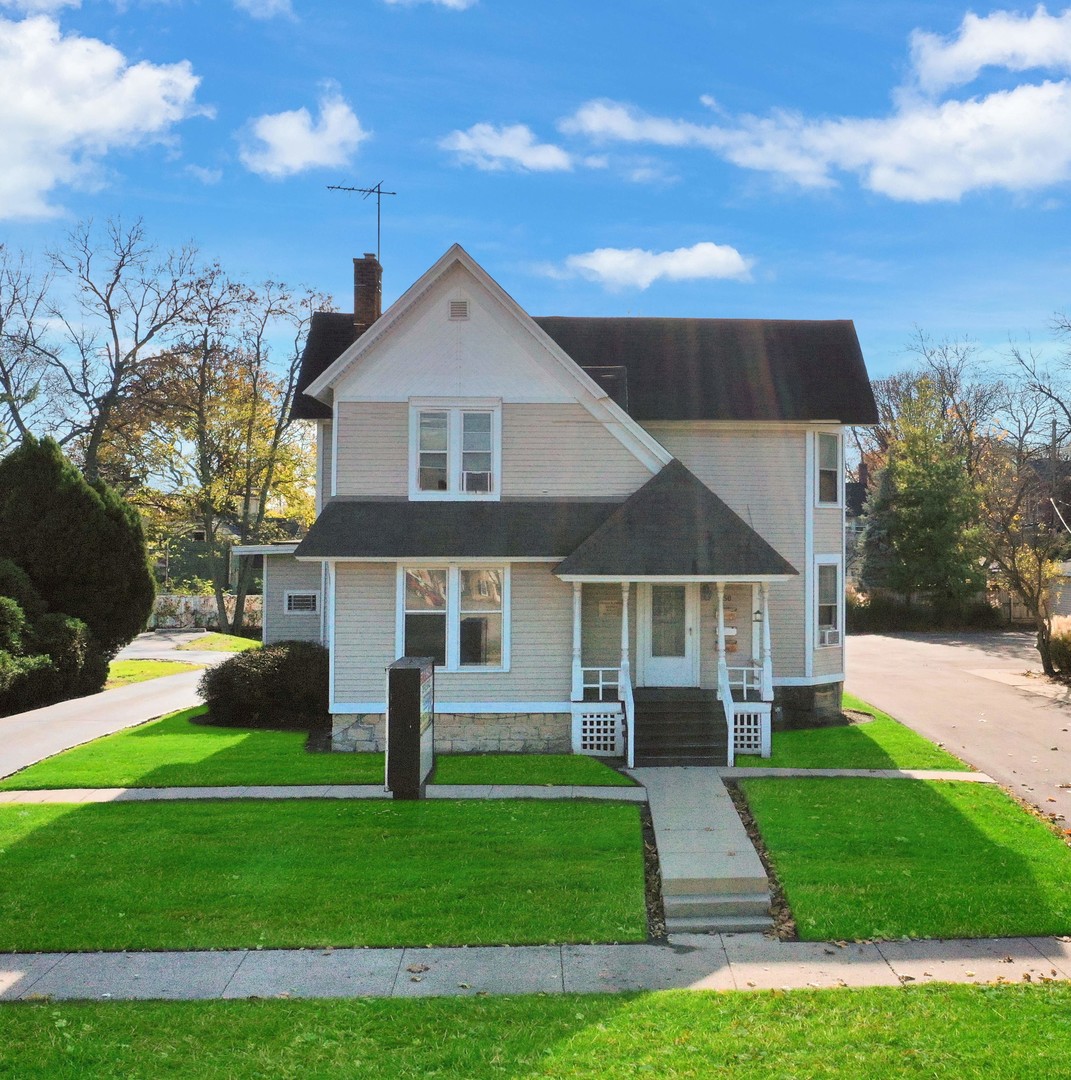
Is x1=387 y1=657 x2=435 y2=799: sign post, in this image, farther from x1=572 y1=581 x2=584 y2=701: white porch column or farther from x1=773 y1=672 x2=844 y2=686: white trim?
x1=773 y1=672 x2=844 y2=686: white trim

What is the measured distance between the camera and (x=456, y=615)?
1741 centimetres

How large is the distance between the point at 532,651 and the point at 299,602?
8.60 meters

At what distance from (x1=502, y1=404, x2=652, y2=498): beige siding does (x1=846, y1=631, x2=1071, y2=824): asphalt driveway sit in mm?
7679

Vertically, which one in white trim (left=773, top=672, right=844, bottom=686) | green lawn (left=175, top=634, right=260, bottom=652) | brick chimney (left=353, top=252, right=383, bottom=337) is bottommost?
green lawn (left=175, top=634, right=260, bottom=652)

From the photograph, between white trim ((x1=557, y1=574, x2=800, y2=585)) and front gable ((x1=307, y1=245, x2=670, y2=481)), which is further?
front gable ((x1=307, y1=245, x2=670, y2=481))

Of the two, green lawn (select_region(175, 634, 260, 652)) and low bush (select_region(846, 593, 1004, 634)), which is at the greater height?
low bush (select_region(846, 593, 1004, 634))

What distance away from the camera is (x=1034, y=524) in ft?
131

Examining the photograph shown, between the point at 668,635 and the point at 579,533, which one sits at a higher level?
the point at 579,533

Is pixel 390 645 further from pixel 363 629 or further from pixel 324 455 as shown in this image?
pixel 324 455

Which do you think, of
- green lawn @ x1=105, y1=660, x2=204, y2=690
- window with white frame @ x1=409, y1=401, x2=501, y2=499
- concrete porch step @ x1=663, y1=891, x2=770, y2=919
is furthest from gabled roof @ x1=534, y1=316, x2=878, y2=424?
green lawn @ x1=105, y1=660, x2=204, y2=690

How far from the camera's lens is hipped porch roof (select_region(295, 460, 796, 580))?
16.6m

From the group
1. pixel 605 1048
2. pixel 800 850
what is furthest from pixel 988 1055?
pixel 800 850

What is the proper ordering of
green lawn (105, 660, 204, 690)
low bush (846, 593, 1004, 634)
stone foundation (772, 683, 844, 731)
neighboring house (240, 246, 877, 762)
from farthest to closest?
low bush (846, 593, 1004, 634) → green lawn (105, 660, 204, 690) → stone foundation (772, 683, 844, 731) → neighboring house (240, 246, 877, 762)

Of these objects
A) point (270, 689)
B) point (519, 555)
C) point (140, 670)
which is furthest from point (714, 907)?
point (140, 670)
